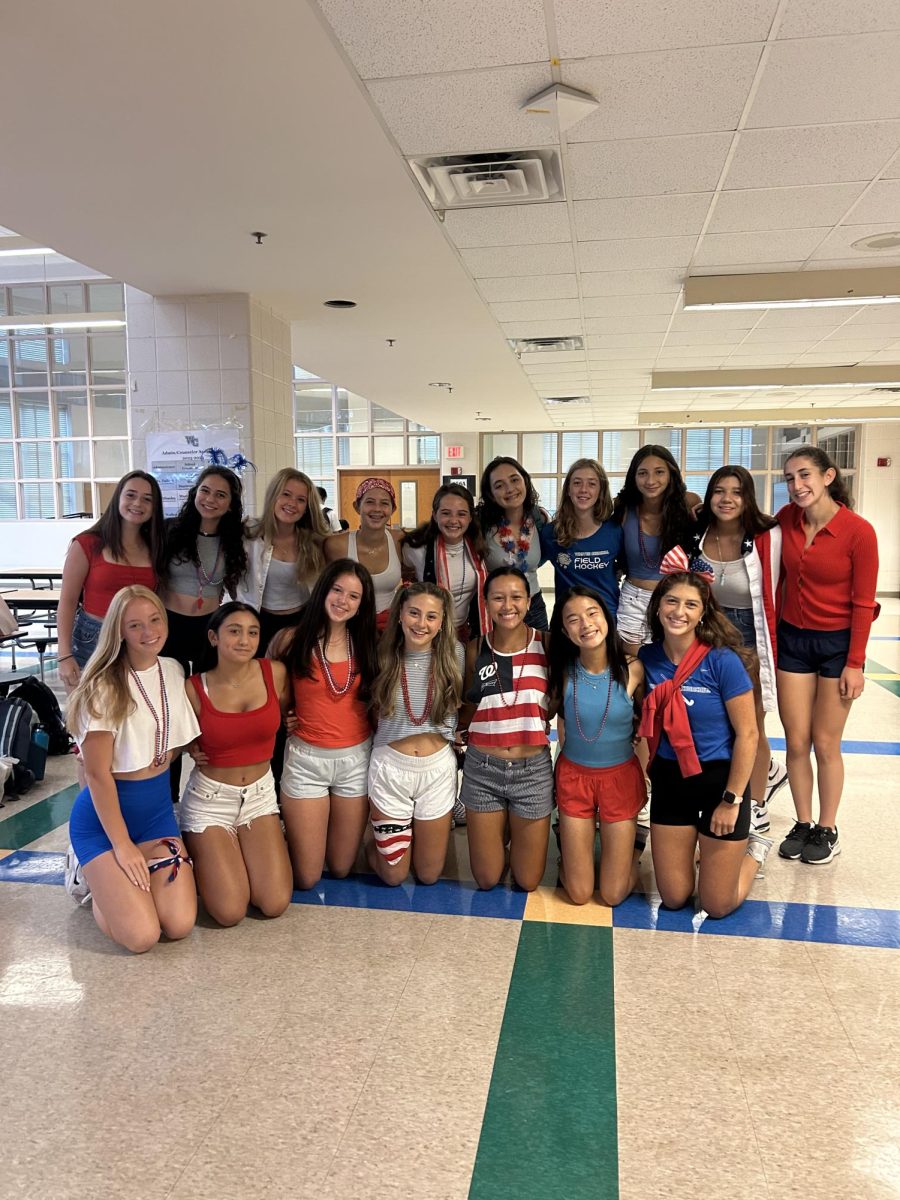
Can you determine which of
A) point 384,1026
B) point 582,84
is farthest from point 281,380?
point 384,1026

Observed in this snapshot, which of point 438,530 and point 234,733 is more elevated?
point 438,530

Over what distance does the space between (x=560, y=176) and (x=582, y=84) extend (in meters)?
0.76

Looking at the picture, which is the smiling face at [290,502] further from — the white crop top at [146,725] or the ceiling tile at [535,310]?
the ceiling tile at [535,310]

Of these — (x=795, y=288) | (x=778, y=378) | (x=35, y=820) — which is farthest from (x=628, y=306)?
(x=35, y=820)

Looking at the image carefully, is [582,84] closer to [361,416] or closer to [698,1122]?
[698,1122]

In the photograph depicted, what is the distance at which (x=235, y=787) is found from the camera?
2738 mm

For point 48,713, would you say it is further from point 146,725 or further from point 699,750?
point 699,750

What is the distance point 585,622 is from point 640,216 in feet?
7.65

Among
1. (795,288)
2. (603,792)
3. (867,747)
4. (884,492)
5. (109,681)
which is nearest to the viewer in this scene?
(109,681)

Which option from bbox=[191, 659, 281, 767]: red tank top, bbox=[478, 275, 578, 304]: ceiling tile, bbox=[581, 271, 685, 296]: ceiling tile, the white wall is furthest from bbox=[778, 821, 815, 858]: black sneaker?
the white wall

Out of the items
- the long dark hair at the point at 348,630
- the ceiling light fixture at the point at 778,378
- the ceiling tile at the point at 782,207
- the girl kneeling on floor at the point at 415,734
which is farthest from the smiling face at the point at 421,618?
the ceiling light fixture at the point at 778,378

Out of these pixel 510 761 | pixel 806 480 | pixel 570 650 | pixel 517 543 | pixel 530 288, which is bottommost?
pixel 510 761

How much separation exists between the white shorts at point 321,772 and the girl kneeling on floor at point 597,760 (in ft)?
2.47

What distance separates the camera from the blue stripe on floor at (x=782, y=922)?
8.41 feet
